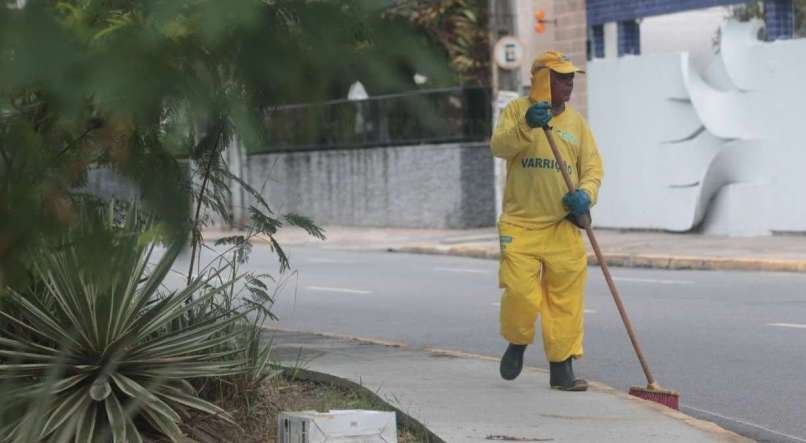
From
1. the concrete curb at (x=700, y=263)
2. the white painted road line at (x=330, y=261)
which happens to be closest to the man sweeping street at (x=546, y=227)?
the concrete curb at (x=700, y=263)

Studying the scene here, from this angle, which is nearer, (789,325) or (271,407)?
(271,407)

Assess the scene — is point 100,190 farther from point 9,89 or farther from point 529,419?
point 529,419

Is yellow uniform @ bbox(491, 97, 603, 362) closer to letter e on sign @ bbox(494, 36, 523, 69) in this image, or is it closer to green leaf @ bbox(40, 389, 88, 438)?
green leaf @ bbox(40, 389, 88, 438)

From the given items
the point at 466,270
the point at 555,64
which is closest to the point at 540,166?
the point at 555,64

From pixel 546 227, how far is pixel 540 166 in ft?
1.07

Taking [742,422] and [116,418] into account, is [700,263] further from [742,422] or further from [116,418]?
[116,418]

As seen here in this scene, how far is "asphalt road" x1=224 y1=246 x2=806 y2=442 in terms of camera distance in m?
8.72

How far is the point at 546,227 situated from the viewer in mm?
7965

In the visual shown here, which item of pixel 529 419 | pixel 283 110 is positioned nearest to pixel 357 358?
pixel 529 419

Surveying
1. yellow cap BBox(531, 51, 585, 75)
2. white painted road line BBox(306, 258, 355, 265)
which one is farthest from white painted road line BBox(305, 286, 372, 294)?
yellow cap BBox(531, 51, 585, 75)

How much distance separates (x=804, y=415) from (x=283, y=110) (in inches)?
252

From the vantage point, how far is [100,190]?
2691 millimetres

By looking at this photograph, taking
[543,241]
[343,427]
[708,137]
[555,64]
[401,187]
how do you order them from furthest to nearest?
[401,187] → [708,137] → [543,241] → [555,64] → [343,427]

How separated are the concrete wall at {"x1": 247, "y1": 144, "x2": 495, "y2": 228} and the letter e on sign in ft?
12.7
